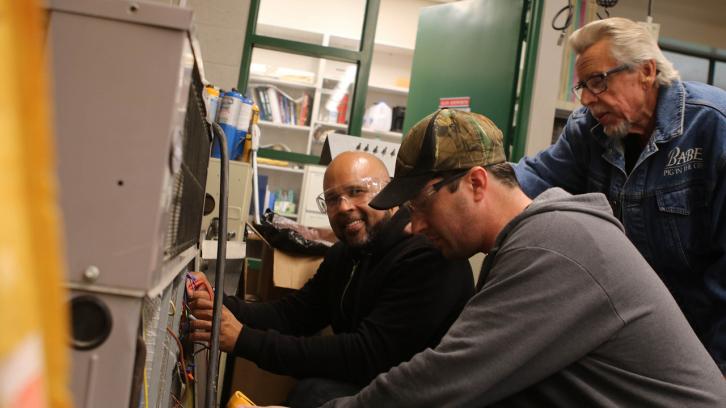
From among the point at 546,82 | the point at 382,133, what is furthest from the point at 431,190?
the point at 382,133

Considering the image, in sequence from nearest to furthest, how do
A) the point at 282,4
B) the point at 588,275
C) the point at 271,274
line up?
1. the point at 588,275
2. the point at 271,274
3. the point at 282,4

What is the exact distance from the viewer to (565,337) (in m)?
1.06

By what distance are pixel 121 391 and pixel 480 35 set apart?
338 cm

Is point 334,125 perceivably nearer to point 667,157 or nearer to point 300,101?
point 300,101

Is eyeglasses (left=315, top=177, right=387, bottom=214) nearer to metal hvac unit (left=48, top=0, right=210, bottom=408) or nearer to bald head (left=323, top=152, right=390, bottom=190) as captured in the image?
bald head (left=323, top=152, right=390, bottom=190)

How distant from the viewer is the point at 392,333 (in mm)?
1707

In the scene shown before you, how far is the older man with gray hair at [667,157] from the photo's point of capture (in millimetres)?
1610

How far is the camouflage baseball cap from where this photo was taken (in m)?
1.32

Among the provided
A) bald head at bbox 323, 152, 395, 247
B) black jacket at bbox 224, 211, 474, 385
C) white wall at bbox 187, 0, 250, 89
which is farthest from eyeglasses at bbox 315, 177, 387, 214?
white wall at bbox 187, 0, 250, 89

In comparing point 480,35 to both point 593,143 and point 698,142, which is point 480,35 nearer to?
point 593,143

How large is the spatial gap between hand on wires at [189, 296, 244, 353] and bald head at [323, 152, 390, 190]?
1.98 feet

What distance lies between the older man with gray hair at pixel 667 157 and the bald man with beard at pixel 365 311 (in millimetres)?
547

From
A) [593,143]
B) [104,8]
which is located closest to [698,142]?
[593,143]

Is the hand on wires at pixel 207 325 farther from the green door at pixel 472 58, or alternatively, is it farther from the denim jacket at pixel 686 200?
the green door at pixel 472 58
